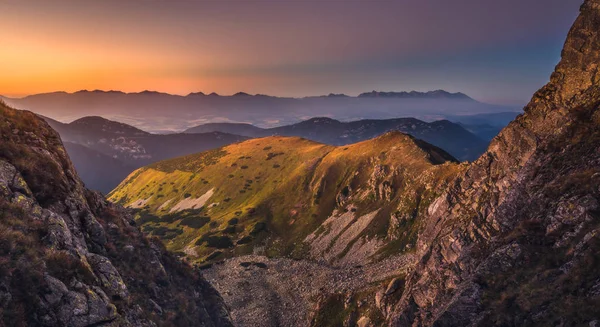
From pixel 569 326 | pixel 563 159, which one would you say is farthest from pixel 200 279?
pixel 563 159

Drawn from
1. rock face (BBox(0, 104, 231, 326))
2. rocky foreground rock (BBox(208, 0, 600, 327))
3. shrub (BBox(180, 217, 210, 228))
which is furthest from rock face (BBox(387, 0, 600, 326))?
shrub (BBox(180, 217, 210, 228))

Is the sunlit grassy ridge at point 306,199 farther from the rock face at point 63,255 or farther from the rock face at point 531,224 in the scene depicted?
the rock face at point 63,255

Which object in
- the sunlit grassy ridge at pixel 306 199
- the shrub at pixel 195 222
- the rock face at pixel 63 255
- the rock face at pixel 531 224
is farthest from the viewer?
the shrub at pixel 195 222

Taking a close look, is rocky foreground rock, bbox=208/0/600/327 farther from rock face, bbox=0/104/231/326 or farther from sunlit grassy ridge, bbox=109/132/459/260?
sunlit grassy ridge, bbox=109/132/459/260

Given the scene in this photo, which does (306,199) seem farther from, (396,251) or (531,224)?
(531,224)

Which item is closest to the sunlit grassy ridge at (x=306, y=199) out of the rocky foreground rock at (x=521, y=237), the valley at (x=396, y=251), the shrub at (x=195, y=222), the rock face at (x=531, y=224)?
the shrub at (x=195, y=222)

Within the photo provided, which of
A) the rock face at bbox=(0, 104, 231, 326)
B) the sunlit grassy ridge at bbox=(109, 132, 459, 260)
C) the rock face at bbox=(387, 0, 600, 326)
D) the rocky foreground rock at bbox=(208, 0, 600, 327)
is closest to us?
the rock face at bbox=(0, 104, 231, 326)

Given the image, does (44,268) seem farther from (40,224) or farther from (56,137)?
(56,137)
